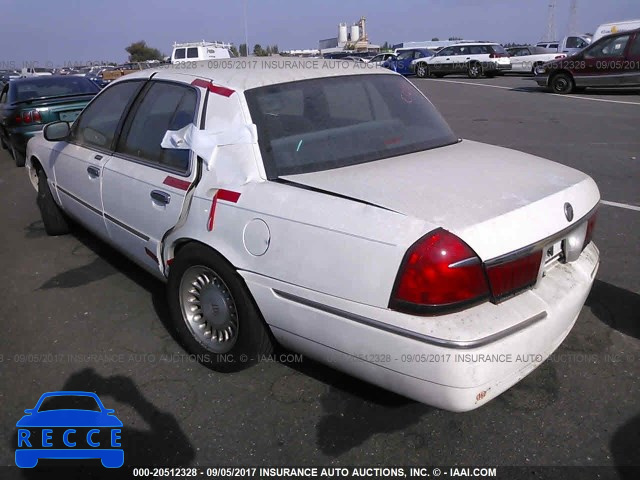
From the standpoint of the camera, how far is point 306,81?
3102 millimetres

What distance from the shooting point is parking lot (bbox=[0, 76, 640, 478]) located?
2.47 meters

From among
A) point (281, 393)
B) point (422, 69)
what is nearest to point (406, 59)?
point (422, 69)

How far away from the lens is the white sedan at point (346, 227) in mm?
2119

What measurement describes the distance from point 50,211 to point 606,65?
1501 centimetres

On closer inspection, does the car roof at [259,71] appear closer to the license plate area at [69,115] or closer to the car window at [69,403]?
the car window at [69,403]

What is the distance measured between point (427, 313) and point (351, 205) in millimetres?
542

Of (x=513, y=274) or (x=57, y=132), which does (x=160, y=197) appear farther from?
(x=513, y=274)

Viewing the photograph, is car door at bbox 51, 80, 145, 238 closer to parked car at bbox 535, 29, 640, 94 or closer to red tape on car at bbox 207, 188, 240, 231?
red tape on car at bbox 207, 188, 240, 231

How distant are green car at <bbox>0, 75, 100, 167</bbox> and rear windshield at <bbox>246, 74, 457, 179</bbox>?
6754 millimetres

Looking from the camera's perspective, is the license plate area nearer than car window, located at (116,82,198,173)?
No

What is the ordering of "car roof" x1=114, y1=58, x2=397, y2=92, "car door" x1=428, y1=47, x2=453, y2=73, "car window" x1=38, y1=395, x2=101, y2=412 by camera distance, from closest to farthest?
"car window" x1=38, y1=395, x2=101, y2=412
"car roof" x1=114, y1=58, x2=397, y2=92
"car door" x1=428, y1=47, x2=453, y2=73

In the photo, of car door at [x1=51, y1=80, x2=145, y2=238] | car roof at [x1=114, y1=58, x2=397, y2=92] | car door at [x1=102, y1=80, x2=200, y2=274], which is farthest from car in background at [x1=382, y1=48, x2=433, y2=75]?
car door at [x1=102, y1=80, x2=200, y2=274]

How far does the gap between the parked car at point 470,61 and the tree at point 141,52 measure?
58.3 meters

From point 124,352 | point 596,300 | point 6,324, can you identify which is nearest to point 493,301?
point 596,300
